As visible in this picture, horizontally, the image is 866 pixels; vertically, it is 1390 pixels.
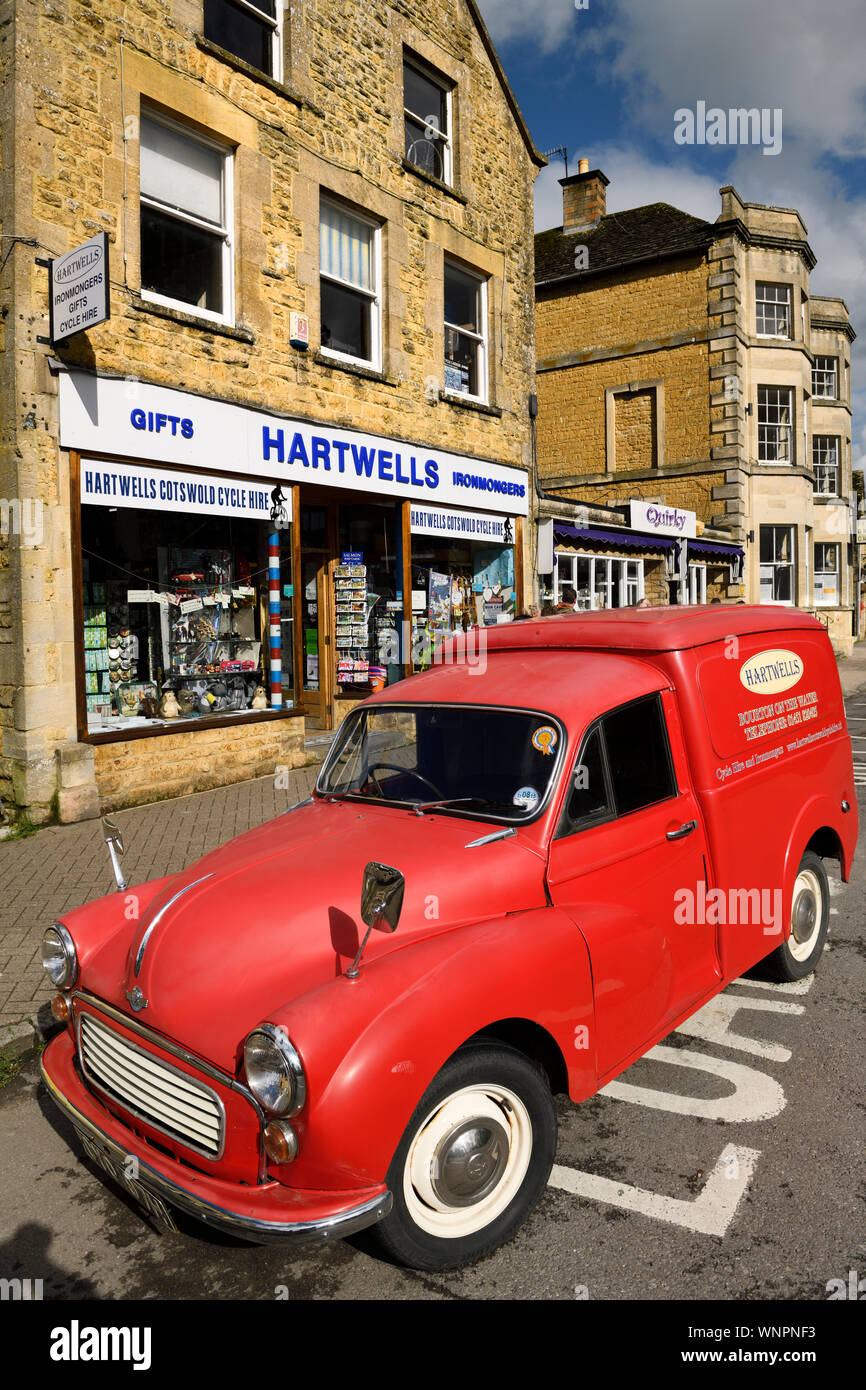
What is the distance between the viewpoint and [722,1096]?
376 centimetres

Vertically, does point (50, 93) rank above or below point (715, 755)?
above

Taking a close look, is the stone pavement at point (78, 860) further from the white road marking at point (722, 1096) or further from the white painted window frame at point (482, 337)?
the white painted window frame at point (482, 337)

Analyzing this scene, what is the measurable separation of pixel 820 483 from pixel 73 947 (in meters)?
33.8

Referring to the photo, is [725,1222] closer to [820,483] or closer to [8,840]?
[8,840]

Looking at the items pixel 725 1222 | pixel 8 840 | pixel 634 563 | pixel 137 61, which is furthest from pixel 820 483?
pixel 725 1222

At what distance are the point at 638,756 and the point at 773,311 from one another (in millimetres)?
25980

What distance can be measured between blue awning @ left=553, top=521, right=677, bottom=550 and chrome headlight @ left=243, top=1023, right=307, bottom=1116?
14.1 metres

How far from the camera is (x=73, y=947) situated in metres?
3.41

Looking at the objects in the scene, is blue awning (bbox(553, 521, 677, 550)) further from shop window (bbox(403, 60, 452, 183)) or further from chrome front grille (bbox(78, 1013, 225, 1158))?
chrome front grille (bbox(78, 1013, 225, 1158))

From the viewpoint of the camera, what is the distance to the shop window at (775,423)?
25797 mm

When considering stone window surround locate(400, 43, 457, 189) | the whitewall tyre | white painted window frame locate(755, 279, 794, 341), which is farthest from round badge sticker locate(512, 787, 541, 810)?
white painted window frame locate(755, 279, 794, 341)

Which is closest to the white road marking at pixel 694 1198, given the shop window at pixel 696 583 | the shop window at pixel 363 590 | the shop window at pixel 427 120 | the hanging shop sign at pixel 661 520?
the shop window at pixel 363 590

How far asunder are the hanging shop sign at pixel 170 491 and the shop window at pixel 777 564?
19296 millimetres

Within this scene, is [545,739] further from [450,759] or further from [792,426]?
[792,426]
